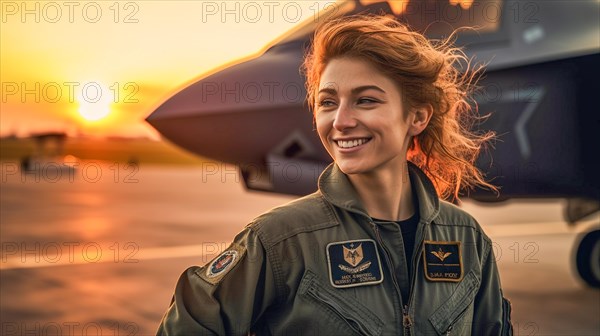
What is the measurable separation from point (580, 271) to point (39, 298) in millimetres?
4744

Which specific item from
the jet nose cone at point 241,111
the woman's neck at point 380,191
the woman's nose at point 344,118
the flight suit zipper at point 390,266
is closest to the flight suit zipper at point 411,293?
the flight suit zipper at point 390,266

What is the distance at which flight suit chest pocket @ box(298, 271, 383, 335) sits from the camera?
1.64 meters

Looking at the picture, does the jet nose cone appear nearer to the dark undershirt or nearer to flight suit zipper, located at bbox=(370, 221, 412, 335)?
the dark undershirt

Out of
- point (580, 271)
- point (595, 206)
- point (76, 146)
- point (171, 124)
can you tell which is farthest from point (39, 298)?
point (76, 146)

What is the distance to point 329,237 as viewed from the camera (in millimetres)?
1699

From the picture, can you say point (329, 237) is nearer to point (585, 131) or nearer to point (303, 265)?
point (303, 265)

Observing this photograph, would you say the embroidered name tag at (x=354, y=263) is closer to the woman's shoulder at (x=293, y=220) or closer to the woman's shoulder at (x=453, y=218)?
the woman's shoulder at (x=293, y=220)

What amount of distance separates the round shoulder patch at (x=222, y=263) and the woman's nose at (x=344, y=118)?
0.39 m

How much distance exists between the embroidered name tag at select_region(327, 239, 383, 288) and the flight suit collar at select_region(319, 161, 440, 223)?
82 millimetres

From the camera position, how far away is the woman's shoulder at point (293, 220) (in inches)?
64.7

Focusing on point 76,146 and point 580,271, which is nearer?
point 580,271

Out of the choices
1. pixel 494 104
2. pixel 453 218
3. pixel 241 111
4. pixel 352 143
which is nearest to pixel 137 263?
pixel 241 111

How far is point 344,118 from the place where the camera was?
1.74 m

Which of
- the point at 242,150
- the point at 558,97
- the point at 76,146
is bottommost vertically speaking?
the point at 76,146
